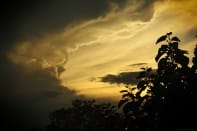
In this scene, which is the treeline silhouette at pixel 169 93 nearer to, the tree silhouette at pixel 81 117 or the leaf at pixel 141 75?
the leaf at pixel 141 75

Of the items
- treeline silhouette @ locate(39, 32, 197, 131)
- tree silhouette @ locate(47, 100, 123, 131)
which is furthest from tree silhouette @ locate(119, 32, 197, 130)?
tree silhouette @ locate(47, 100, 123, 131)

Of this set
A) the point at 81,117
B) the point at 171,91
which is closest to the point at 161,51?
the point at 171,91

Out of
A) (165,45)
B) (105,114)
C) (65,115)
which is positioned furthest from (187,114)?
(65,115)

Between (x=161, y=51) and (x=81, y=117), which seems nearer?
(x=161, y=51)

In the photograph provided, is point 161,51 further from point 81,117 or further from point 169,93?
point 81,117

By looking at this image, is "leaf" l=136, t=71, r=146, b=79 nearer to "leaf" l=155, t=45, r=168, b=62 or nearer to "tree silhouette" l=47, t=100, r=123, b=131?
"leaf" l=155, t=45, r=168, b=62

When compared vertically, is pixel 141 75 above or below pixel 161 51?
below

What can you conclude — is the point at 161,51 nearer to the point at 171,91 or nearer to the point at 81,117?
the point at 171,91

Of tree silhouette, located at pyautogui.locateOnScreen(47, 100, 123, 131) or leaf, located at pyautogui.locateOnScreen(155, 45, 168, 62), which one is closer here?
leaf, located at pyautogui.locateOnScreen(155, 45, 168, 62)

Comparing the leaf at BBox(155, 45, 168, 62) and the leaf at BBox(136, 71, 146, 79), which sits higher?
the leaf at BBox(155, 45, 168, 62)

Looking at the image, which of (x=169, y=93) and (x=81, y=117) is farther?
(x=81, y=117)

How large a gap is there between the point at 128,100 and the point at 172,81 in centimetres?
449

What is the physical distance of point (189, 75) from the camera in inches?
773

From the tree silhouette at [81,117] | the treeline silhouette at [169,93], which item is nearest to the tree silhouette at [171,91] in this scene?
the treeline silhouette at [169,93]
